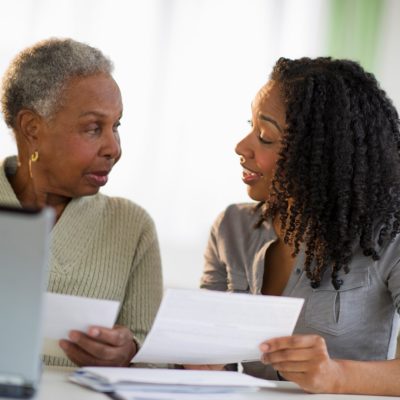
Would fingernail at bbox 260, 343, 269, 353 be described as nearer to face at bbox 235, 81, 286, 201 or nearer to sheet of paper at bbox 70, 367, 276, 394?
sheet of paper at bbox 70, 367, 276, 394

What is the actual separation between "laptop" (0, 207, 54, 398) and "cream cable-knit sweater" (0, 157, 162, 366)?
859 mm

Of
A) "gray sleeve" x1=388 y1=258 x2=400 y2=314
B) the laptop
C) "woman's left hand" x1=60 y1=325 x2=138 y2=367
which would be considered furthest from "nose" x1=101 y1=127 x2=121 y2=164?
the laptop

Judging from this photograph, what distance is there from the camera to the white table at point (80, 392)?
1.55 meters

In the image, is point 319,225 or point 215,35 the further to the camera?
point 215,35

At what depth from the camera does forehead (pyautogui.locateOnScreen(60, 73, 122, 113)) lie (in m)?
2.16

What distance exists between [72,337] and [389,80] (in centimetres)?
288

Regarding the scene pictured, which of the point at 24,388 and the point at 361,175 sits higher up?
the point at 361,175

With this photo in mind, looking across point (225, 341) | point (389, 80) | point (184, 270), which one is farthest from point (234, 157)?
point (225, 341)

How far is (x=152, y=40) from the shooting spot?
384 centimetres

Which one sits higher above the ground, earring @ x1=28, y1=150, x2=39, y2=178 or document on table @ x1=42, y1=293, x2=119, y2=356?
earring @ x1=28, y1=150, x2=39, y2=178

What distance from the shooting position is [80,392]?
1598mm

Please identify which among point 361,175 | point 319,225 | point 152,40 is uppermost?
point 152,40

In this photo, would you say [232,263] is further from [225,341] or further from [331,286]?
[225,341]

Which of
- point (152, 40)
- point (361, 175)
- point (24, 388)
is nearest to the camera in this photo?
point (24, 388)
